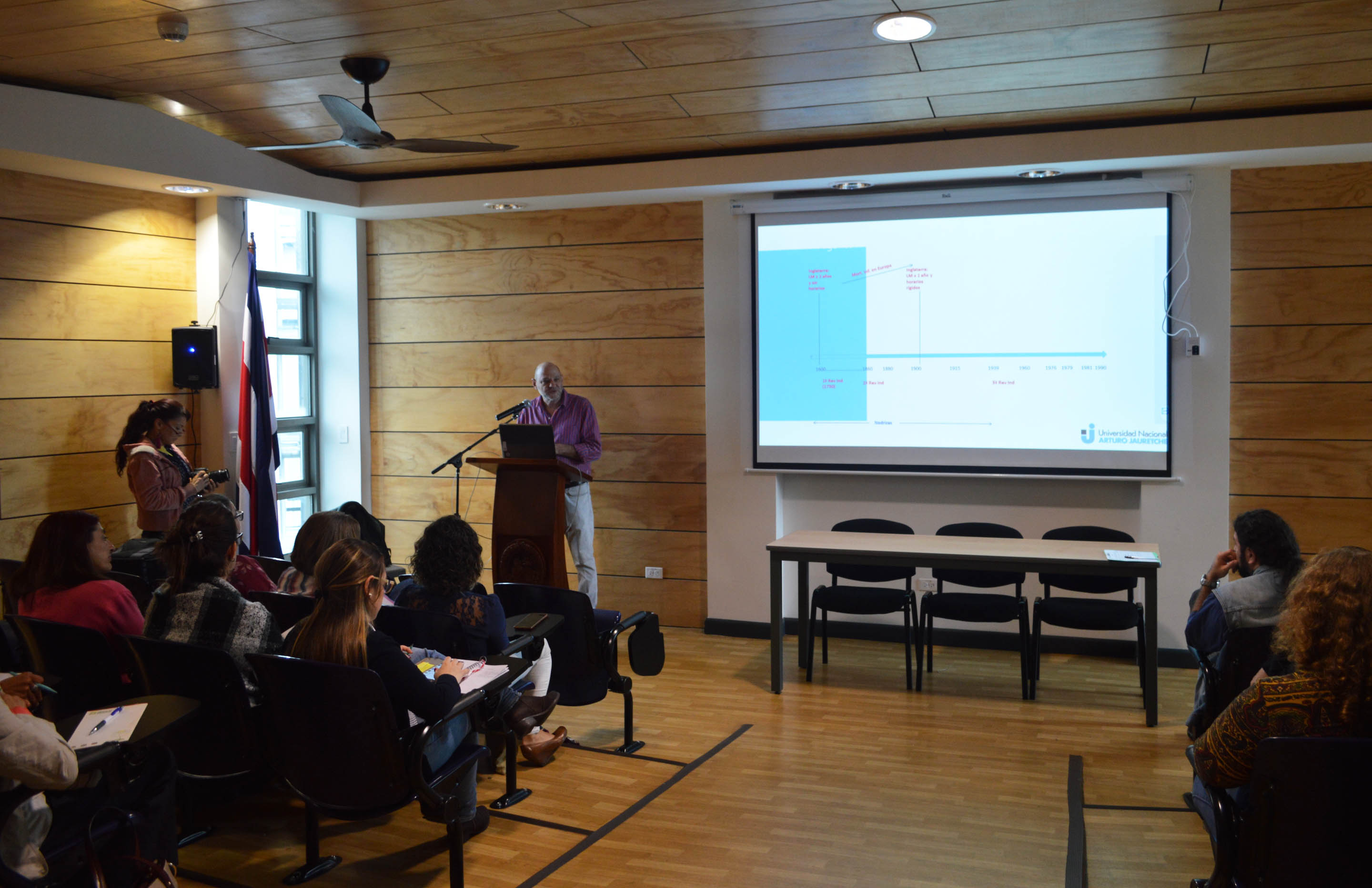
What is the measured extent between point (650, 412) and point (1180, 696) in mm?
3496

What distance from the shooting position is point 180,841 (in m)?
3.31

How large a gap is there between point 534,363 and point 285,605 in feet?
11.3

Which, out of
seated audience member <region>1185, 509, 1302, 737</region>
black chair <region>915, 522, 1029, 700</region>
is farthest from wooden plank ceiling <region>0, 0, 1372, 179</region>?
black chair <region>915, 522, 1029, 700</region>

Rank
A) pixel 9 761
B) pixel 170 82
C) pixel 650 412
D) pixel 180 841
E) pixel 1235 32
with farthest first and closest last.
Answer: pixel 650 412 < pixel 170 82 < pixel 1235 32 < pixel 180 841 < pixel 9 761

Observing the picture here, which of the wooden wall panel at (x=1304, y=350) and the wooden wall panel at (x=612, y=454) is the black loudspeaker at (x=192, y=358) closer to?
the wooden wall panel at (x=612, y=454)

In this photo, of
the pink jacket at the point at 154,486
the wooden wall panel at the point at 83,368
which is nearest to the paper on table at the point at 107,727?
the pink jacket at the point at 154,486

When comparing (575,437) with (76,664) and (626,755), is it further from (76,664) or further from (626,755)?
(76,664)

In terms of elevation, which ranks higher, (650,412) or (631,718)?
(650,412)

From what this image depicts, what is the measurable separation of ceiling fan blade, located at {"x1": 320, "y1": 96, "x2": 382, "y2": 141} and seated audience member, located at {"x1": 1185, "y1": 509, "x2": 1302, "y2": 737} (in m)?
3.76

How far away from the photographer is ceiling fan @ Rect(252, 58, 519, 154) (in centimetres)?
405

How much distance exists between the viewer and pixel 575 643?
4070mm

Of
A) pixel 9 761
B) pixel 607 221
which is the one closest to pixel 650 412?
pixel 607 221

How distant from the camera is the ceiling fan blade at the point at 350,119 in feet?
12.9

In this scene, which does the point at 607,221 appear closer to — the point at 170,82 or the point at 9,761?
the point at 170,82
